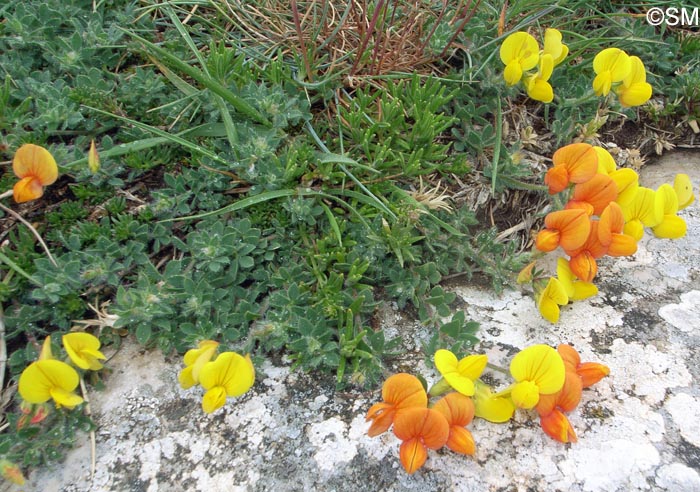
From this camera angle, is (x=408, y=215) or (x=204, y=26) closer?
(x=408, y=215)

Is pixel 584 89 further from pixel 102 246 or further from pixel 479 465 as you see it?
pixel 102 246

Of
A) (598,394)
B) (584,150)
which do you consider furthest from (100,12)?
(598,394)

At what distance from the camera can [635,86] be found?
2883 mm

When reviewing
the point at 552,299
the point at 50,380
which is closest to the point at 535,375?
the point at 552,299

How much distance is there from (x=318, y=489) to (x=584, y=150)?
67.8 inches

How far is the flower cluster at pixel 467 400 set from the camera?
6.31 ft

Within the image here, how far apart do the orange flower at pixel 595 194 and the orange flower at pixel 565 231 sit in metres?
0.13

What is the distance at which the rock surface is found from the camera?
1.99m

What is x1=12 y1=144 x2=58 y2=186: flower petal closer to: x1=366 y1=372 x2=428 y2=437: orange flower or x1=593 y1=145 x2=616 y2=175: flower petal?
x1=366 y1=372 x2=428 y2=437: orange flower

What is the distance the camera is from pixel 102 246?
8.17 feet

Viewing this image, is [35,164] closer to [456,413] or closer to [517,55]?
[456,413]

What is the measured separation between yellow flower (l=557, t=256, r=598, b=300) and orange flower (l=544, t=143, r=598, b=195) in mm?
356

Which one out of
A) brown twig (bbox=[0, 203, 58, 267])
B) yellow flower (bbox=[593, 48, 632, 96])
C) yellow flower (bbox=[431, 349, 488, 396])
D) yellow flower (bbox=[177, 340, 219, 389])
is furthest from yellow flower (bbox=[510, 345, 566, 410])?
brown twig (bbox=[0, 203, 58, 267])

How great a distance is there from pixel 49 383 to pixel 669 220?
101 inches
